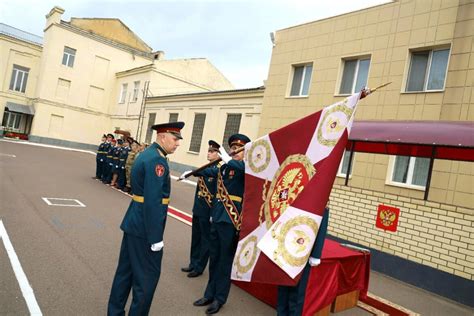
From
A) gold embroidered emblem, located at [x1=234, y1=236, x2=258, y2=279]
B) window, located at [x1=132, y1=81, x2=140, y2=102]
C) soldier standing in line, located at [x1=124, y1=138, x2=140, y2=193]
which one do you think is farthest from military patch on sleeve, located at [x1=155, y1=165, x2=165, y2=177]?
window, located at [x1=132, y1=81, x2=140, y2=102]

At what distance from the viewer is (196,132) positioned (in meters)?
22.3

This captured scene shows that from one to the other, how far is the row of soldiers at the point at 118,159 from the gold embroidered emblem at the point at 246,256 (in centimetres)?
860

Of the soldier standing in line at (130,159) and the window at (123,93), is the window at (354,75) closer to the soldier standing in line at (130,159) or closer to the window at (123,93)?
the soldier standing in line at (130,159)

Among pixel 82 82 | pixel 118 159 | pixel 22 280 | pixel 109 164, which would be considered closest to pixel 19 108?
pixel 82 82

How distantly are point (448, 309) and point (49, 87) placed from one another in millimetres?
33802

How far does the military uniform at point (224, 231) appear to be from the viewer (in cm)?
419

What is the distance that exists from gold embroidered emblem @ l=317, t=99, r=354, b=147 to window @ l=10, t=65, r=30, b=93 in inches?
1446

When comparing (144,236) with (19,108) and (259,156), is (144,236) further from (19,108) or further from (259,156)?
(19,108)

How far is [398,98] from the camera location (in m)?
11.0

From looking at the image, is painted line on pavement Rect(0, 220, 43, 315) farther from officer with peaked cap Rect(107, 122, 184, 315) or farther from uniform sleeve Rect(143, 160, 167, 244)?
uniform sleeve Rect(143, 160, 167, 244)

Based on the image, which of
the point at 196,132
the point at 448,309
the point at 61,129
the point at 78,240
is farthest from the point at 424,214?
the point at 61,129

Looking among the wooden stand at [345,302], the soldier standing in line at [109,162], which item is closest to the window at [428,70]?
the wooden stand at [345,302]

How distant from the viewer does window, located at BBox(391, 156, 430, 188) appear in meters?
10.1

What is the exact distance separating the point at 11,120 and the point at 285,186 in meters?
36.3
